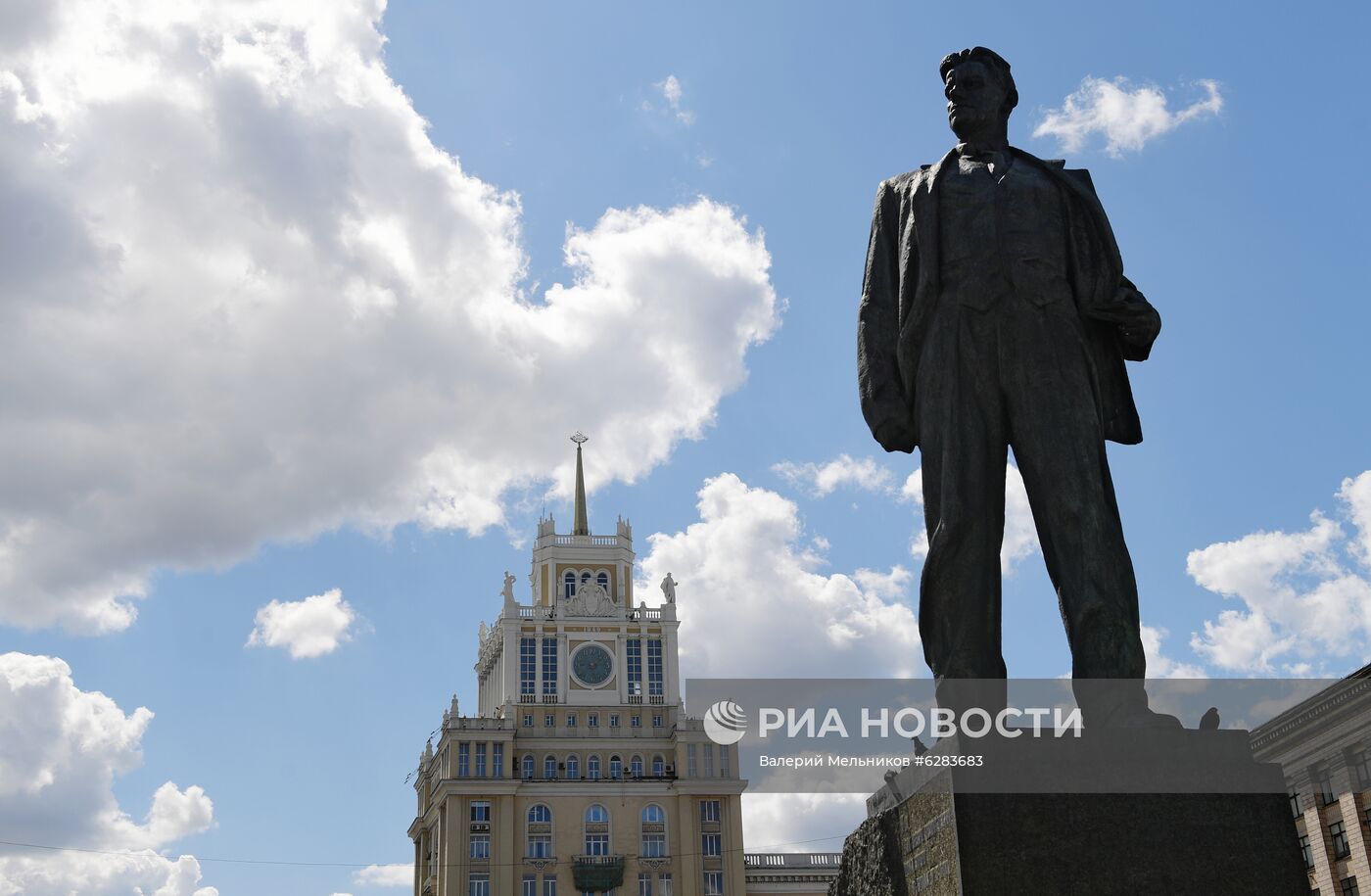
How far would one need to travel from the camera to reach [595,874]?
231ft

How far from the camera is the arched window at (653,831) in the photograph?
71938mm

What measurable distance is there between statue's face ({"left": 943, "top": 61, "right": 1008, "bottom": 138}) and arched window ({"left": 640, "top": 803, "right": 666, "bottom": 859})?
69615 mm

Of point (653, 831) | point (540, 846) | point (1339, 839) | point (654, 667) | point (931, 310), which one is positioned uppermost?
point (654, 667)

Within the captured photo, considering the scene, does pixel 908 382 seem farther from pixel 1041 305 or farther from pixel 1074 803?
pixel 1074 803

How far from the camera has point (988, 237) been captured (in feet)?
17.4

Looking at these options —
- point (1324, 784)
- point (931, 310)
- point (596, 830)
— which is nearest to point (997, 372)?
point (931, 310)

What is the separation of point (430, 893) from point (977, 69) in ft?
248

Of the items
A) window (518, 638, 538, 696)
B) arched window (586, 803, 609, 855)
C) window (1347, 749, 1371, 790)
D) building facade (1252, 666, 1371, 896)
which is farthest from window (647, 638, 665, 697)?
window (1347, 749, 1371, 790)

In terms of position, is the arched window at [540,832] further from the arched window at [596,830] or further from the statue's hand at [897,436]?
the statue's hand at [897,436]

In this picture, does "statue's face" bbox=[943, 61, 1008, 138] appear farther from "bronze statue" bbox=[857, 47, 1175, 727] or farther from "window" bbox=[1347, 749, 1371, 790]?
"window" bbox=[1347, 749, 1371, 790]

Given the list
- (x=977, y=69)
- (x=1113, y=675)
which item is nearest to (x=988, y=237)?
(x=977, y=69)

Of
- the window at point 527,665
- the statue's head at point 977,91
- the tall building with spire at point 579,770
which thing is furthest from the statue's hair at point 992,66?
the window at point 527,665

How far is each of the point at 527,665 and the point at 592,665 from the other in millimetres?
3685

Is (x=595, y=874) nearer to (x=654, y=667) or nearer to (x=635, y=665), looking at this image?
(x=635, y=665)
